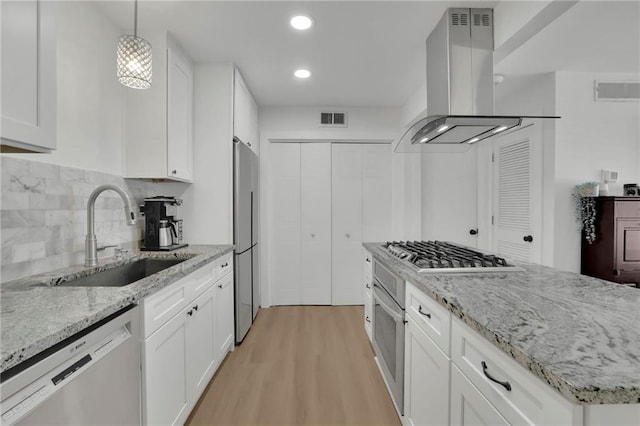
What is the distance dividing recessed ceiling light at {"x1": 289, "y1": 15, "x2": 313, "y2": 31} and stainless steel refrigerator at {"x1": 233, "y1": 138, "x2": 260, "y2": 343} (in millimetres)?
1106

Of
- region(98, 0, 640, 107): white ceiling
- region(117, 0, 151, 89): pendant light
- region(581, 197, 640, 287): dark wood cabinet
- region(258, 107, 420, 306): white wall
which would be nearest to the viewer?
region(117, 0, 151, 89): pendant light

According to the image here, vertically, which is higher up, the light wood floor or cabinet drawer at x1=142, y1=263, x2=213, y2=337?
cabinet drawer at x1=142, y1=263, x2=213, y2=337

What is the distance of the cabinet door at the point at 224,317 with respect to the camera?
2176mm

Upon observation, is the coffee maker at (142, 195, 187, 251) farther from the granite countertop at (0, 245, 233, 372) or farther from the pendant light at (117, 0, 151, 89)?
the pendant light at (117, 0, 151, 89)

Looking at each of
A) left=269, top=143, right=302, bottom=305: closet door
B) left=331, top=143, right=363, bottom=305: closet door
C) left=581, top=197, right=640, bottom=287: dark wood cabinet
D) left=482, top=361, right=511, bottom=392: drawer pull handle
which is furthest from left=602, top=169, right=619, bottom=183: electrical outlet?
left=269, top=143, right=302, bottom=305: closet door

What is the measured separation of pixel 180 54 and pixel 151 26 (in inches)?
10.6

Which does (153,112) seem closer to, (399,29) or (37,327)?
(37,327)

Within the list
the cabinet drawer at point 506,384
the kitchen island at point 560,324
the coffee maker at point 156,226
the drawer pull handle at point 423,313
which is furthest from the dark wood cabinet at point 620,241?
the coffee maker at point 156,226

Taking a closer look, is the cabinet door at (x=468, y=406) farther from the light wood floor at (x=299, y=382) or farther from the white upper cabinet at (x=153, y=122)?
the white upper cabinet at (x=153, y=122)

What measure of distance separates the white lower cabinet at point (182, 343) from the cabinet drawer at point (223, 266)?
0.05 feet

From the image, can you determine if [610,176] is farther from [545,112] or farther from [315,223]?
[315,223]

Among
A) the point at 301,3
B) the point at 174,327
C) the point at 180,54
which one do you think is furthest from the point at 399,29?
the point at 174,327

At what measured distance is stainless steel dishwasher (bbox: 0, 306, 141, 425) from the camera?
69 centimetres

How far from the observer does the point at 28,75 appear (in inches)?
37.8
